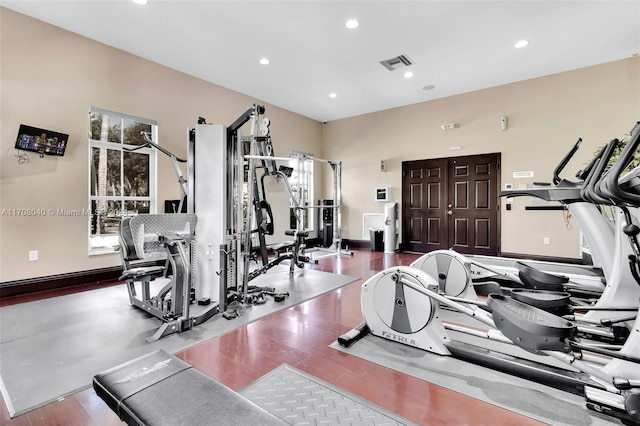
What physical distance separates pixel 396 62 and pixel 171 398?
5.59m

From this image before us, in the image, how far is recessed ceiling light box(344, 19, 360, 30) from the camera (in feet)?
13.3

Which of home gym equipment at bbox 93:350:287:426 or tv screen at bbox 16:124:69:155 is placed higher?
tv screen at bbox 16:124:69:155

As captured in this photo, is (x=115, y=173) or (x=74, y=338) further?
(x=115, y=173)

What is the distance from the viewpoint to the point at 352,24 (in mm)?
4102

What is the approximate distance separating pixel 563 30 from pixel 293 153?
18.7 ft

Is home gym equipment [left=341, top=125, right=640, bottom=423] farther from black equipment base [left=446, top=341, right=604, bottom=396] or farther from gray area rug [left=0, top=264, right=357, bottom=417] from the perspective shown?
gray area rug [left=0, top=264, right=357, bottom=417]

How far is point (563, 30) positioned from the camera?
429 cm

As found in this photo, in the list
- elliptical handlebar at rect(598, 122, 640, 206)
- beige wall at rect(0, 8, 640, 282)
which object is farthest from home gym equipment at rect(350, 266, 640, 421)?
beige wall at rect(0, 8, 640, 282)

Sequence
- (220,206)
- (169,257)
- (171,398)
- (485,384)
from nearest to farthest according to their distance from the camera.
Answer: (171,398) < (485,384) < (169,257) < (220,206)

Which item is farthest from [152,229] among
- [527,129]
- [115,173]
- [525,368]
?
[527,129]

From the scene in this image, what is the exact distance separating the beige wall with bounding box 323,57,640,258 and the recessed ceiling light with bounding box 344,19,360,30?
3.65 metres

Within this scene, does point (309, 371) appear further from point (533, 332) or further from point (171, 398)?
point (533, 332)

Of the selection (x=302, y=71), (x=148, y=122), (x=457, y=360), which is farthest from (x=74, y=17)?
(x=457, y=360)

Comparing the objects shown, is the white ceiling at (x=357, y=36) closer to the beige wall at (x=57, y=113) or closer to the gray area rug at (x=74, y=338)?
the beige wall at (x=57, y=113)
